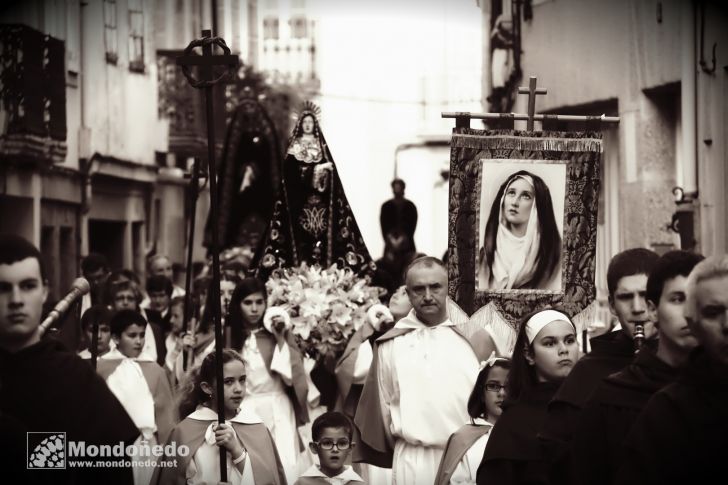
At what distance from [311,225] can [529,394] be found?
18.4 ft

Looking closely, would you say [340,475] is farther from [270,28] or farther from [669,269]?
[270,28]

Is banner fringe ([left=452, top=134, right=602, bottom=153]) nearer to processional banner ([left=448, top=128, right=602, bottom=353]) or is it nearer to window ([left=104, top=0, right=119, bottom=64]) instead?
processional banner ([left=448, top=128, right=602, bottom=353])

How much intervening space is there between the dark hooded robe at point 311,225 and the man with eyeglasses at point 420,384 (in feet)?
10.3

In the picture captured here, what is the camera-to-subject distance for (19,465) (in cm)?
450

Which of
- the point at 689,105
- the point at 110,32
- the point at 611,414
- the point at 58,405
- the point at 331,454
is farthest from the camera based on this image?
the point at 110,32

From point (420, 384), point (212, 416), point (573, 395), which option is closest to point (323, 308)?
point (420, 384)

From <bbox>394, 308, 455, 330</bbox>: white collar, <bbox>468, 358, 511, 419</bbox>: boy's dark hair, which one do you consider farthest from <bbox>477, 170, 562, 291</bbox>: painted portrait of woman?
<bbox>468, 358, 511, 419</bbox>: boy's dark hair

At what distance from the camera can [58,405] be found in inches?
181

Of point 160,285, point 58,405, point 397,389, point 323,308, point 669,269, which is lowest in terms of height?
point 397,389

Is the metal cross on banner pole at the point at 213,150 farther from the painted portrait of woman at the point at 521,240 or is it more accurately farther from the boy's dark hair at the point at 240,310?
the boy's dark hair at the point at 240,310

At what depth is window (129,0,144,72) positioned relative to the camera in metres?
24.1

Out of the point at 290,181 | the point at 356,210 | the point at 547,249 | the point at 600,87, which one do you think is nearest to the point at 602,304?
the point at 600,87

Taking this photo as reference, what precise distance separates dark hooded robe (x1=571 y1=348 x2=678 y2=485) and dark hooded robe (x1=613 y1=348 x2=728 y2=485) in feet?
1.63

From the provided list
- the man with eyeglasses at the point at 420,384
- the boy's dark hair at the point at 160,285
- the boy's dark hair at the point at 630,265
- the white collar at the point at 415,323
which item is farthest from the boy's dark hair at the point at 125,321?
the boy's dark hair at the point at 630,265
